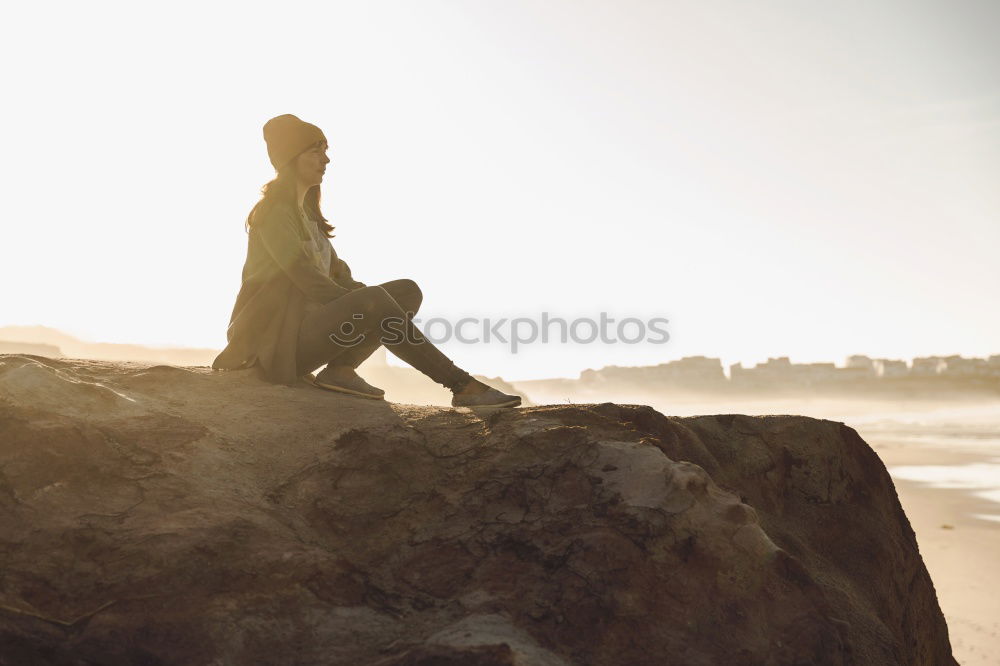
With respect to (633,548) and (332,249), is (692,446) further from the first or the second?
(332,249)

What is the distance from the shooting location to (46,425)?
10.1 ft

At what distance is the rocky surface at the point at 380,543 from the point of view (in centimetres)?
260

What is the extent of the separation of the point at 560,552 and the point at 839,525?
5.95ft

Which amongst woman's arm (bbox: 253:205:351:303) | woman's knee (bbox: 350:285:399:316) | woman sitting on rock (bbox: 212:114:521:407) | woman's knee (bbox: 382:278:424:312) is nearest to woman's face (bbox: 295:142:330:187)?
woman sitting on rock (bbox: 212:114:521:407)

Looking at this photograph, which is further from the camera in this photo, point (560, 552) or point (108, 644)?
point (560, 552)

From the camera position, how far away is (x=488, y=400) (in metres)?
4.03

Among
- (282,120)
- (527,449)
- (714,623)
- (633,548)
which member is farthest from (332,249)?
(714,623)

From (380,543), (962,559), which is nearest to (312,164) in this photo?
(380,543)

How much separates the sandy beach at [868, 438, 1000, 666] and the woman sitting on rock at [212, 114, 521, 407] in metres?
6.34

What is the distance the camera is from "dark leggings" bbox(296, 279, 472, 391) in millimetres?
4301

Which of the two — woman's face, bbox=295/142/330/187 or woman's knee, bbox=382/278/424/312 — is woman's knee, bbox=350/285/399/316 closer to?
woman's knee, bbox=382/278/424/312

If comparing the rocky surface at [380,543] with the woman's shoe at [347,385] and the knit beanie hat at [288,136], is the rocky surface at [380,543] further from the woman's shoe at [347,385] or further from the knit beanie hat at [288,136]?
the knit beanie hat at [288,136]

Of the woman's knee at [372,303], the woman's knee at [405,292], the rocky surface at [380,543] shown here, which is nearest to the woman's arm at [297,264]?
the woman's knee at [372,303]

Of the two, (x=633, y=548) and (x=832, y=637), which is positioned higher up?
(x=633, y=548)
